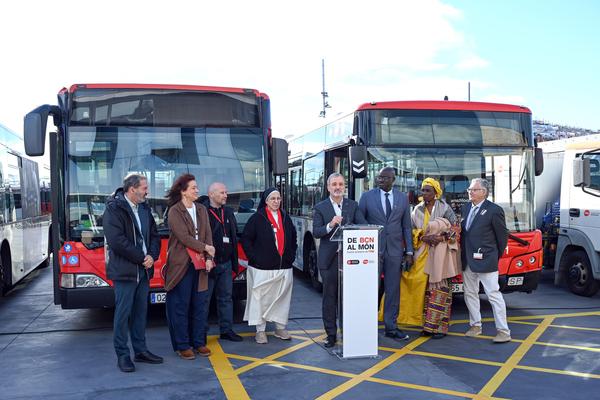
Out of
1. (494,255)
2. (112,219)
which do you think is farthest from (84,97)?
(494,255)

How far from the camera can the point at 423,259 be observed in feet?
22.9

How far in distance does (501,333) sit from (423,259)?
118 cm

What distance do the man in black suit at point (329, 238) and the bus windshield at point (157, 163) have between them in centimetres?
128

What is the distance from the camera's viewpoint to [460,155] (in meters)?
8.25

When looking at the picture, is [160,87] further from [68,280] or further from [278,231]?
A: [68,280]

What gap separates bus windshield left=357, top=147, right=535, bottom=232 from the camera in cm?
812

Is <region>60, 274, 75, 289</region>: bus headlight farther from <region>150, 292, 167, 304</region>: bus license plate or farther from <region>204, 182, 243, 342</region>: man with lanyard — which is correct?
<region>204, 182, 243, 342</region>: man with lanyard

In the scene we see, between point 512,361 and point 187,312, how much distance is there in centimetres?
332

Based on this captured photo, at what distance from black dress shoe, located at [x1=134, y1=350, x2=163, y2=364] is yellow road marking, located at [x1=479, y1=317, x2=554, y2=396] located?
306 cm

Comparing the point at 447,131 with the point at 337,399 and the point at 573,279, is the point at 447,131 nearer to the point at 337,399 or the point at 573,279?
the point at 573,279

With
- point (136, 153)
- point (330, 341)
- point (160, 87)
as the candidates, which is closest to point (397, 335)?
point (330, 341)

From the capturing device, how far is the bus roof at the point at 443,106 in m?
8.26

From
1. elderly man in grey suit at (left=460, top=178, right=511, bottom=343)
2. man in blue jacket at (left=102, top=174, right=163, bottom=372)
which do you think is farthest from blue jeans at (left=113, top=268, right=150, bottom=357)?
elderly man in grey suit at (left=460, top=178, right=511, bottom=343)

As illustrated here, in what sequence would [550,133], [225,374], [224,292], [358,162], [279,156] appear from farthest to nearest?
[550,133]
[358,162]
[279,156]
[224,292]
[225,374]
